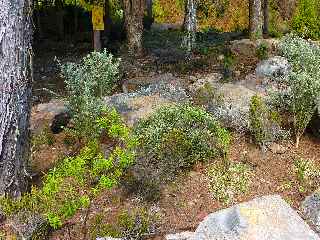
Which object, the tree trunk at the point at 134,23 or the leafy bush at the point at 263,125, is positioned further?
the tree trunk at the point at 134,23

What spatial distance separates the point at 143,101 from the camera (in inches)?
333

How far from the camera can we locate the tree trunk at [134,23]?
12039mm

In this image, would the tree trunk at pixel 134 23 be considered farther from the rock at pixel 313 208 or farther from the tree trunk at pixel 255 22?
the rock at pixel 313 208

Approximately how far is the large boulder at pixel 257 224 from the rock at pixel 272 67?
5148mm

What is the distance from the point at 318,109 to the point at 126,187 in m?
2.60

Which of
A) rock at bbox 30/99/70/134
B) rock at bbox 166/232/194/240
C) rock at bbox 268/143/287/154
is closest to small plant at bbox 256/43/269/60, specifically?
rock at bbox 30/99/70/134

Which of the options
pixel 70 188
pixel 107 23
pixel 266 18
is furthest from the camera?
pixel 266 18

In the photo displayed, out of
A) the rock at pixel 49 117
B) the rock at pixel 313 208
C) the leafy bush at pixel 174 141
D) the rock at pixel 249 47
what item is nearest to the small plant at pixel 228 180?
the leafy bush at pixel 174 141

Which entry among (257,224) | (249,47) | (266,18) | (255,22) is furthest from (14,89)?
(266,18)

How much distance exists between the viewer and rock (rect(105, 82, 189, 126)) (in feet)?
25.8

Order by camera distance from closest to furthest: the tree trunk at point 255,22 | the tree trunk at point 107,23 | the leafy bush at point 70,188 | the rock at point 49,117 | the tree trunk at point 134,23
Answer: the leafy bush at point 70,188 → the rock at point 49,117 → the tree trunk at point 134,23 → the tree trunk at point 255,22 → the tree trunk at point 107,23

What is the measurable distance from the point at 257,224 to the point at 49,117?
4932 mm

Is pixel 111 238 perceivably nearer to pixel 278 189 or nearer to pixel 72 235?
pixel 72 235

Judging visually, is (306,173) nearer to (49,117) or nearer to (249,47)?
(49,117)
